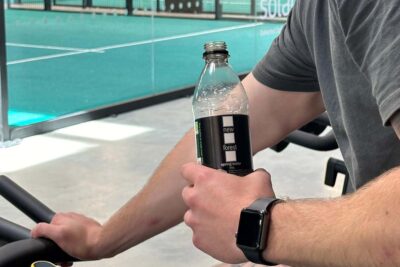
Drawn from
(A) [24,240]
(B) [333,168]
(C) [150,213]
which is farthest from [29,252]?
(B) [333,168]

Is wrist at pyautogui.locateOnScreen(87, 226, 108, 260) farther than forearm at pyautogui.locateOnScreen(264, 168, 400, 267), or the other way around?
wrist at pyautogui.locateOnScreen(87, 226, 108, 260)

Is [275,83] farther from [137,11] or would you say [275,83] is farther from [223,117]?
[137,11]

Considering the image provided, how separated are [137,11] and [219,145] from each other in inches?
218

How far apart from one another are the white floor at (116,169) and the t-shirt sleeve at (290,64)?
6.89 feet

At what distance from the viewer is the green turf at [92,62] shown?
5586mm

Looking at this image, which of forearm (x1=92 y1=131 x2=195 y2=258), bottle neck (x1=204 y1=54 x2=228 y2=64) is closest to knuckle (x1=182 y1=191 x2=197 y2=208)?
bottle neck (x1=204 y1=54 x2=228 y2=64)

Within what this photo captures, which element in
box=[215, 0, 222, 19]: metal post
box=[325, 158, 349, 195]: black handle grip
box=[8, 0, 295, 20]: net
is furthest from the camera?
box=[215, 0, 222, 19]: metal post

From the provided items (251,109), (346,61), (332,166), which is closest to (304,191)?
(332,166)

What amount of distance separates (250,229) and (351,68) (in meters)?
0.29

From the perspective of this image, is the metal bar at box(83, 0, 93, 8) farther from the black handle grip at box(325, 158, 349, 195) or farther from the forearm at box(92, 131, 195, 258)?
the forearm at box(92, 131, 195, 258)

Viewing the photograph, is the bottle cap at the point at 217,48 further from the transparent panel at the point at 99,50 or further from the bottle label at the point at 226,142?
the transparent panel at the point at 99,50

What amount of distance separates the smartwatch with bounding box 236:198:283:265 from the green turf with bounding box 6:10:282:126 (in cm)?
464

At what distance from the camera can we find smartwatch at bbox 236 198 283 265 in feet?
3.26

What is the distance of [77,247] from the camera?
1433mm
